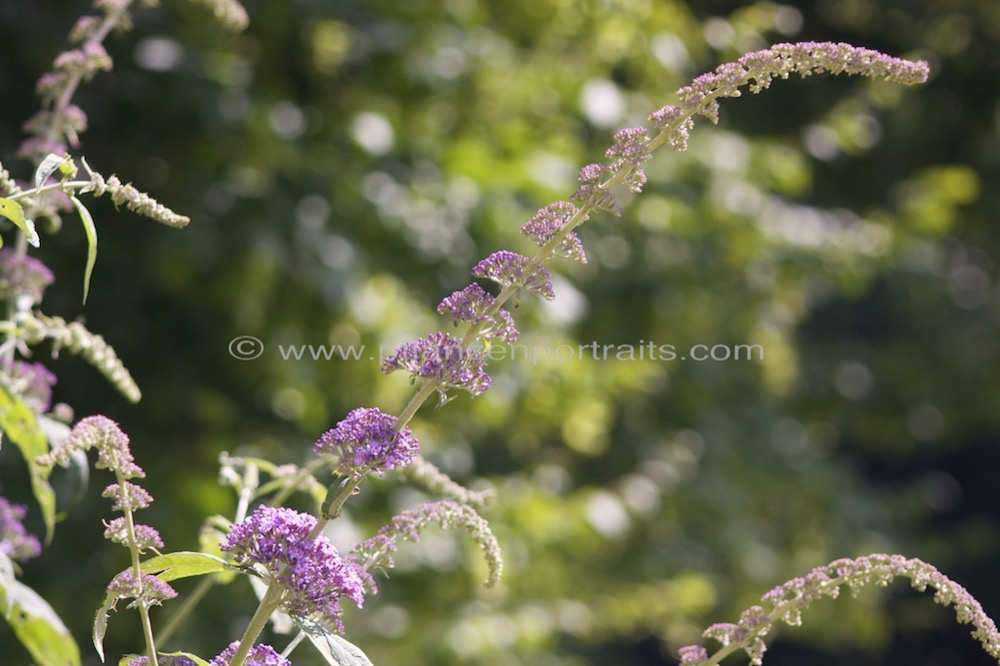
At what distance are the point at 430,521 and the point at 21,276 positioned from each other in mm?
603

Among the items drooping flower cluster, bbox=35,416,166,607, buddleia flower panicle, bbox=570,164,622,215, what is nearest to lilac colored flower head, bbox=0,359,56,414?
drooping flower cluster, bbox=35,416,166,607

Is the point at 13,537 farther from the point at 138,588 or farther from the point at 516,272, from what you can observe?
the point at 516,272

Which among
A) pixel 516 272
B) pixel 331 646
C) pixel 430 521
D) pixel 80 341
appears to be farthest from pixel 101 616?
pixel 80 341

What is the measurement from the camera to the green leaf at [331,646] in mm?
837

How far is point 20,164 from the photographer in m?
3.66

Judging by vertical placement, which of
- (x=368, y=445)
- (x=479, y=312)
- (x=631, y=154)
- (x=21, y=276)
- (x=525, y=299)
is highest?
(x=525, y=299)

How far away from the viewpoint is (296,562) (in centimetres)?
81

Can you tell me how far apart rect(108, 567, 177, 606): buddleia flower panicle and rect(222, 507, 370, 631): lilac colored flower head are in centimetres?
7

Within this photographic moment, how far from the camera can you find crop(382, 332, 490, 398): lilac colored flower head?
87 cm

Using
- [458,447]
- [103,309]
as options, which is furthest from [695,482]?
[103,309]

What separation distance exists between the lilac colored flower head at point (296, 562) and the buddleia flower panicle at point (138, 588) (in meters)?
0.07

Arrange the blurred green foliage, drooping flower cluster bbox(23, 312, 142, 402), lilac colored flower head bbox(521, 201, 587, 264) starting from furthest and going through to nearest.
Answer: the blurred green foliage
drooping flower cluster bbox(23, 312, 142, 402)
lilac colored flower head bbox(521, 201, 587, 264)

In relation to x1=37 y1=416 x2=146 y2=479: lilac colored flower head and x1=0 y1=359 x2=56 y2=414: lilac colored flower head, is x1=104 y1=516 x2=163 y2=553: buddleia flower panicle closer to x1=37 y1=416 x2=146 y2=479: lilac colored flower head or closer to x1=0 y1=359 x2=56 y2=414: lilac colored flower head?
x1=37 y1=416 x2=146 y2=479: lilac colored flower head

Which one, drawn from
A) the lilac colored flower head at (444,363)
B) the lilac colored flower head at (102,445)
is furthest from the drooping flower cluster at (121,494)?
the lilac colored flower head at (444,363)
